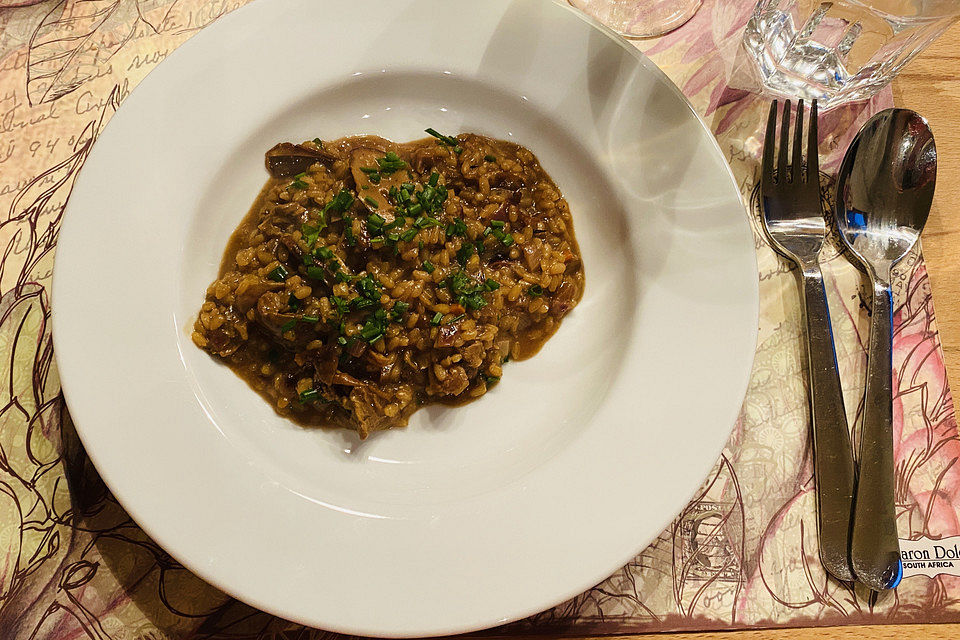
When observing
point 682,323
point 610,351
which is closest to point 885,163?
point 682,323

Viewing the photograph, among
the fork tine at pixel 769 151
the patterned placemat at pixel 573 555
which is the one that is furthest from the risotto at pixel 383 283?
the fork tine at pixel 769 151

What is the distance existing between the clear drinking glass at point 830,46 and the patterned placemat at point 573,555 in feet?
0.48

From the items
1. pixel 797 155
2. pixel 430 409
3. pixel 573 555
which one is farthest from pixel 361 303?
pixel 797 155

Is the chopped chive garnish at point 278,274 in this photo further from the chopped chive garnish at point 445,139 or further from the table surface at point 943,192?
the table surface at point 943,192

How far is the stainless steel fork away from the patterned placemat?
0.06m

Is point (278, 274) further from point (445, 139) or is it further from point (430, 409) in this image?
point (445, 139)

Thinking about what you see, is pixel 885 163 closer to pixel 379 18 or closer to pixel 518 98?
pixel 518 98

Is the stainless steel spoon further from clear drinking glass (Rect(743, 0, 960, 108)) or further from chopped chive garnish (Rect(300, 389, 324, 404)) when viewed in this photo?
chopped chive garnish (Rect(300, 389, 324, 404))

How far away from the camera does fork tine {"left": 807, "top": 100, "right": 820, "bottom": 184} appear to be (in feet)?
9.98

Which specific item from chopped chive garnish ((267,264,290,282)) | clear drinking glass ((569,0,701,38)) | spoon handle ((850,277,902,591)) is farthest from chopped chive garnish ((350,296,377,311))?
spoon handle ((850,277,902,591))

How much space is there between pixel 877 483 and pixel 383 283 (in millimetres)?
2148

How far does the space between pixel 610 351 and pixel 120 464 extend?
1.90m

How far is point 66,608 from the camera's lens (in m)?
2.52

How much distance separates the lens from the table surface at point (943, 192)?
2.63 m
